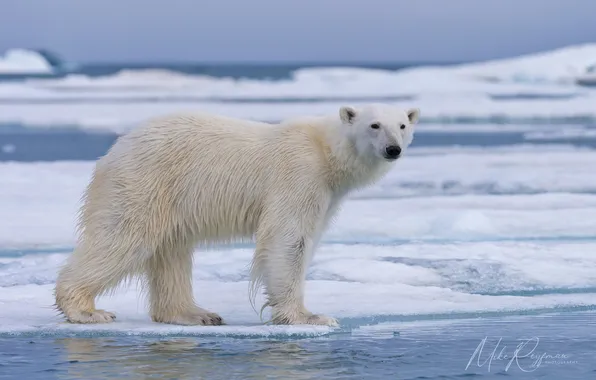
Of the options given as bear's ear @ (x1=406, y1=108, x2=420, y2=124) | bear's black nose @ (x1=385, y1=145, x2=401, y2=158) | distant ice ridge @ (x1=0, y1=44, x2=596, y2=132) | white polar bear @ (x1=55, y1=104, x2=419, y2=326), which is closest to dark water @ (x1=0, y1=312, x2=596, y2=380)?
white polar bear @ (x1=55, y1=104, x2=419, y2=326)

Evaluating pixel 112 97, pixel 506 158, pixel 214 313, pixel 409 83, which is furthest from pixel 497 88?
pixel 214 313

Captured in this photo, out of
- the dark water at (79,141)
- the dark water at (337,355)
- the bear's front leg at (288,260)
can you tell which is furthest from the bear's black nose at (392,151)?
the dark water at (79,141)

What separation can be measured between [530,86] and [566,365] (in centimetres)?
3436

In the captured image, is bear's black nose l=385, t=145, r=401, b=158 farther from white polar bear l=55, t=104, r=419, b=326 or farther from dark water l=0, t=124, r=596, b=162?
dark water l=0, t=124, r=596, b=162

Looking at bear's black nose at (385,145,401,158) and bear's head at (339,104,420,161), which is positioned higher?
bear's head at (339,104,420,161)

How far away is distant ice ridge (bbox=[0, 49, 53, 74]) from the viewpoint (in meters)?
58.3

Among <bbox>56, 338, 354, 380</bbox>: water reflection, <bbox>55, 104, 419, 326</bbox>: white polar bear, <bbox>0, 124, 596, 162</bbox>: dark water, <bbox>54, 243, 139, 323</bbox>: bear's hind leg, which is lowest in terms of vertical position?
<bbox>56, 338, 354, 380</bbox>: water reflection

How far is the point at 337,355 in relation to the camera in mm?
4180

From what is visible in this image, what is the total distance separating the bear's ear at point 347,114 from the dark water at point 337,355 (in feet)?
3.06

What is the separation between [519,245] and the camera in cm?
658

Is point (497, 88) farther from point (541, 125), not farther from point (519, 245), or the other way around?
point (519, 245)

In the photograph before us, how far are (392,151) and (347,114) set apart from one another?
1.03 feet

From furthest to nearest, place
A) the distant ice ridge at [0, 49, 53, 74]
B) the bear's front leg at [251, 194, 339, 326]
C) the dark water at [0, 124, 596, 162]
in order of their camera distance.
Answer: the distant ice ridge at [0, 49, 53, 74] < the dark water at [0, 124, 596, 162] < the bear's front leg at [251, 194, 339, 326]

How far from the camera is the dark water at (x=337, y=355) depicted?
3910 millimetres
